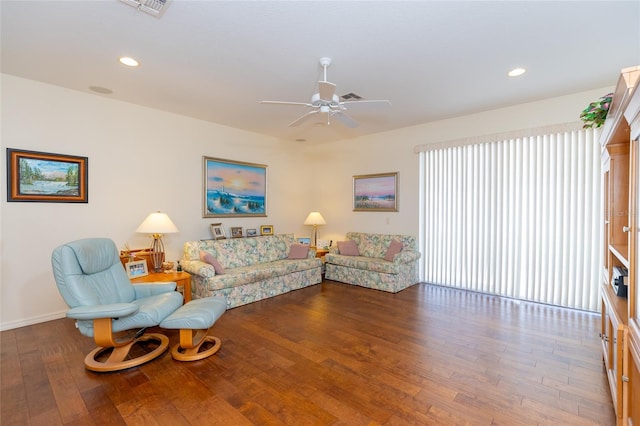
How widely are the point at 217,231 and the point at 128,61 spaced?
9.06ft

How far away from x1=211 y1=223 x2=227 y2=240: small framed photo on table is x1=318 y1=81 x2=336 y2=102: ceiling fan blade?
311 centimetres

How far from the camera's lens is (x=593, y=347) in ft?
9.23

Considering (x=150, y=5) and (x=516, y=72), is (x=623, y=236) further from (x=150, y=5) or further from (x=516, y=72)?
(x=150, y=5)

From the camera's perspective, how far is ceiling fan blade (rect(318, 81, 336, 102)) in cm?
259

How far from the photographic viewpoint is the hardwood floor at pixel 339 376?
1938 millimetres

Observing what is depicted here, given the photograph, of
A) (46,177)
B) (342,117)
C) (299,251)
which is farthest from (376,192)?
(46,177)

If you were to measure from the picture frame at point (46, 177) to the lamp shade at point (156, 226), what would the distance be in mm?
819

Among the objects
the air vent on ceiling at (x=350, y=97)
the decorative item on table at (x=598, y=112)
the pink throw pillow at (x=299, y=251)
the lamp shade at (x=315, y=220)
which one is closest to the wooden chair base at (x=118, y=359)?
the pink throw pillow at (x=299, y=251)

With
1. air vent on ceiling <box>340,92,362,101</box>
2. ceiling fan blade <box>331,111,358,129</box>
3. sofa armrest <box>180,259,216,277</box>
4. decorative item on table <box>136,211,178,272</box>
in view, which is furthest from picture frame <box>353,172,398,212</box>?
decorative item on table <box>136,211,178,272</box>

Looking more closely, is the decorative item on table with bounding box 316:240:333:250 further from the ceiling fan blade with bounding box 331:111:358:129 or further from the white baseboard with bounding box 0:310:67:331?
the white baseboard with bounding box 0:310:67:331

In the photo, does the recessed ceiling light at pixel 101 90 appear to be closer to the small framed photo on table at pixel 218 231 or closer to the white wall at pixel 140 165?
the white wall at pixel 140 165

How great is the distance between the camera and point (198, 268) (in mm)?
3979

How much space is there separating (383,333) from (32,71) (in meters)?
4.71

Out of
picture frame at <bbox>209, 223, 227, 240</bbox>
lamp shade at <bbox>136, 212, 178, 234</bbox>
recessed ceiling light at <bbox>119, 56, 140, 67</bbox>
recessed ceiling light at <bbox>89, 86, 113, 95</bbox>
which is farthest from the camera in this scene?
picture frame at <bbox>209, 223, 227, 240</bbox>
